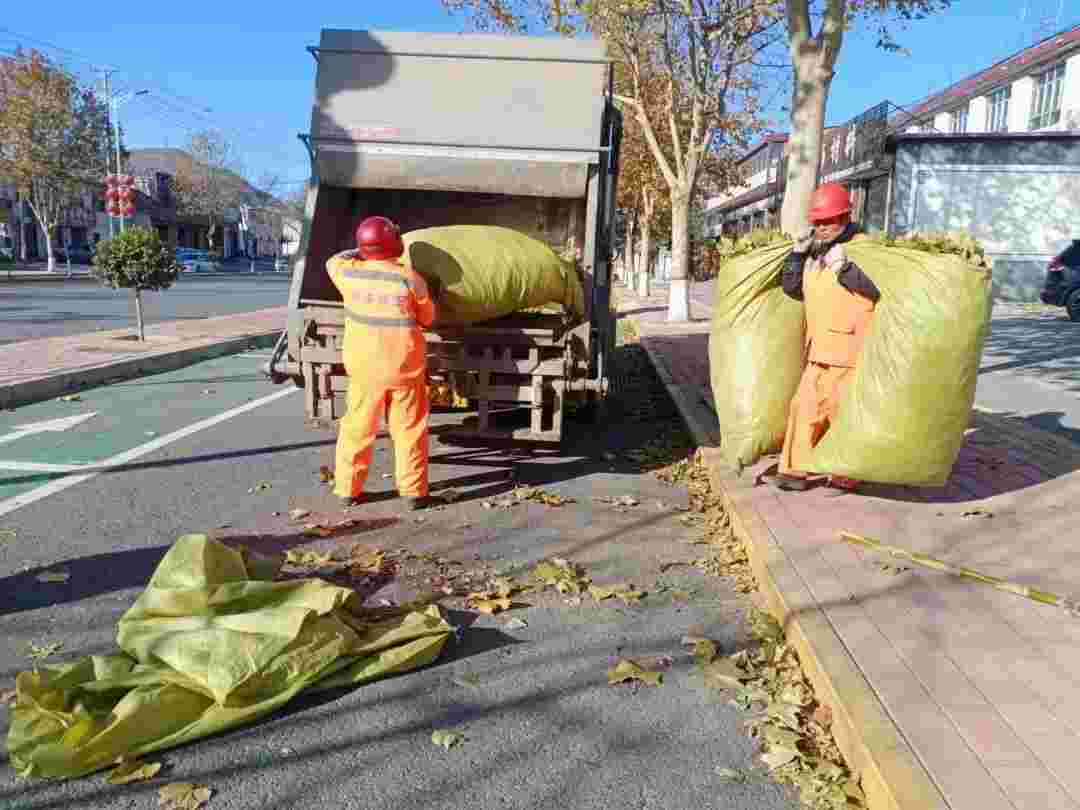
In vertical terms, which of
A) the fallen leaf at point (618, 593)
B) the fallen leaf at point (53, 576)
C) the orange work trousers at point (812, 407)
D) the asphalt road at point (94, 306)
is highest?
the orange work trousers at point (812, 407)

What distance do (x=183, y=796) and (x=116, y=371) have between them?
27.3 feet

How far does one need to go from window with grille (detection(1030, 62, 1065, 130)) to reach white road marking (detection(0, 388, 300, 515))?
26122 millimetres

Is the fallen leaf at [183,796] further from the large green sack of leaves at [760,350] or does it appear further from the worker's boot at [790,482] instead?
the worker's boot at [790,482]

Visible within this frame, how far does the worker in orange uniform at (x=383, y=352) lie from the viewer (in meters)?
4.82

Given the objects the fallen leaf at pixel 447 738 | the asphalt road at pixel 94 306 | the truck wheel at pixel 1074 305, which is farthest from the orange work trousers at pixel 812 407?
A: the truck wheel at pixel 1074 305

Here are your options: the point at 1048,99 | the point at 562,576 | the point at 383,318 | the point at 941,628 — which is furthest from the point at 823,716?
the point at 1048,99

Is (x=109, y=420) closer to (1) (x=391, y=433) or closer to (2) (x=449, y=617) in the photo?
(1) (x=391, y=433)

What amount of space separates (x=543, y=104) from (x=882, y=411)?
3.33 meters

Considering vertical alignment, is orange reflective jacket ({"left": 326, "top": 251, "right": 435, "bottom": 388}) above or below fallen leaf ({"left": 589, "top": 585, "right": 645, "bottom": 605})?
above

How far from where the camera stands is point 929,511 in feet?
16.1

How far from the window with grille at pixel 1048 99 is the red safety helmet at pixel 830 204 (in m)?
25.9

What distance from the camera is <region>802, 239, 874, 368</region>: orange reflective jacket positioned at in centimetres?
473

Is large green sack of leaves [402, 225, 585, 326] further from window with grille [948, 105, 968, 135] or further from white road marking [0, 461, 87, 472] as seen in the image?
window with grille [948, 105, 968, 135]

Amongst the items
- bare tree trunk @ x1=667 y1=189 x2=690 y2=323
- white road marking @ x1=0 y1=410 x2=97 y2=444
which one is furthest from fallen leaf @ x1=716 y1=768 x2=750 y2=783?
bare tree trunk @ x1=667 y1=189 x2=690 y2=323
